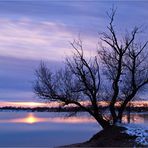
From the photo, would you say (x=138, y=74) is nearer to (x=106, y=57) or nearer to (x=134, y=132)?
(x=106, y=57)

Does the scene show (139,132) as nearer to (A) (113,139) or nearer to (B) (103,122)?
(A) (113,139)

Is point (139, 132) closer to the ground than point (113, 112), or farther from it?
closer to the ground

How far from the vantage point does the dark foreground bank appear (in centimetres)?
2763

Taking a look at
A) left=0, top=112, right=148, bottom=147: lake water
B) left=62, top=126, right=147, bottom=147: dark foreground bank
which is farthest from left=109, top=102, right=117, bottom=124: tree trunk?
left=0, top=112, right=148, bottom=147: lake water

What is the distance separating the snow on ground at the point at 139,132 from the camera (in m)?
27.5

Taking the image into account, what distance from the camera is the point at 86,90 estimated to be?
32531mm

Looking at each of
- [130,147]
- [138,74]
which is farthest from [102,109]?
[130,147]

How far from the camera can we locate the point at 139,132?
94.2 ft

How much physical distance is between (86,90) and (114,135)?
4526 mm

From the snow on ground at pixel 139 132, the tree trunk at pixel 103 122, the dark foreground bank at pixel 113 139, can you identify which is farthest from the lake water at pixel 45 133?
the snow on ground at pixel 139 132

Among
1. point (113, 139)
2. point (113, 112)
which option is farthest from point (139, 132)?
point (113, 112)

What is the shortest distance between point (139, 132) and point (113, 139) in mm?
1564

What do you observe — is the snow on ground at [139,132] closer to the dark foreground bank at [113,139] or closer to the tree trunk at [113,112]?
the dark foreground bank at [113,139]

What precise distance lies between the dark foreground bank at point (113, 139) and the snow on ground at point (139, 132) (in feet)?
0.85
